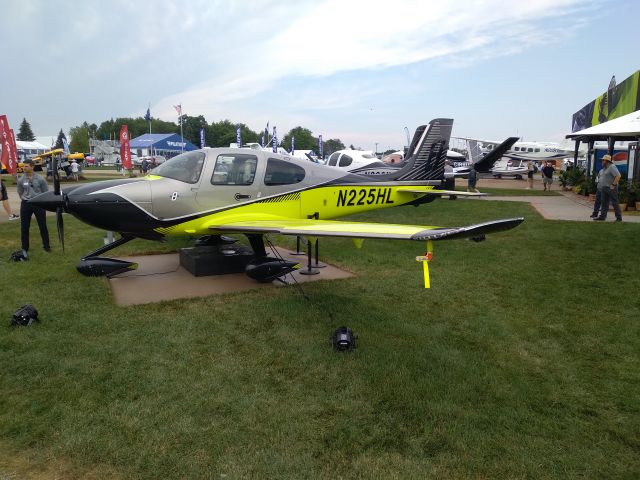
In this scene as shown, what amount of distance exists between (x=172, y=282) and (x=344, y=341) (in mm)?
3685

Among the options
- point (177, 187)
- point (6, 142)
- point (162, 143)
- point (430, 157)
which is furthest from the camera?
point (162, 143)

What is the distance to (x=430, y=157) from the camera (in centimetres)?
1156

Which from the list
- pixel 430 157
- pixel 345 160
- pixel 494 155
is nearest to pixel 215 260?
pixel 430 157

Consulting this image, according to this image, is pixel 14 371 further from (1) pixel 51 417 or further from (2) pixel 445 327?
(2) pixel 445 327

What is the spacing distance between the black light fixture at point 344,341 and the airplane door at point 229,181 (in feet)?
10.4

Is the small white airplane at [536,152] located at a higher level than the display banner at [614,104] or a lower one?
lower

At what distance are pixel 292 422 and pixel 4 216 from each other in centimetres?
1445

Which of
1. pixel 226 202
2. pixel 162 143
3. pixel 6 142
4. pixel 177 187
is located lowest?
pixel 226 202

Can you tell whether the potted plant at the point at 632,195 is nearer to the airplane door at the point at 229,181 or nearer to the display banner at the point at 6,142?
the airplane door at the point at 229,181

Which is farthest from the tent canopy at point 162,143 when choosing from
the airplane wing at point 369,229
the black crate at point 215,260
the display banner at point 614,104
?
the airplane wing at point 369,229

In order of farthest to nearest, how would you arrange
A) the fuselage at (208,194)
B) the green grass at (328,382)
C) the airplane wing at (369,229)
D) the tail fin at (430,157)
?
the tail fin at (430,157), the fuselage at (208,194), the airplane wing at (369,229), the green grass at (328,382)

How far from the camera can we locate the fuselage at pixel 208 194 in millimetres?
6215

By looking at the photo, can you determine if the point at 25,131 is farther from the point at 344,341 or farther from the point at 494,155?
the point at 344,341

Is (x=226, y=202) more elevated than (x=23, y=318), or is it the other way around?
(x=226, y=202)
